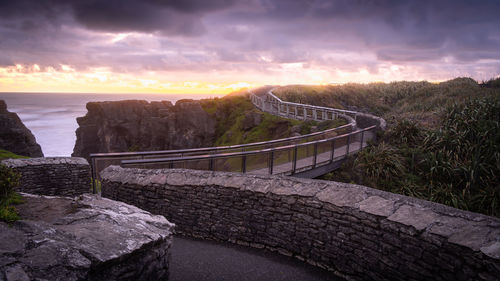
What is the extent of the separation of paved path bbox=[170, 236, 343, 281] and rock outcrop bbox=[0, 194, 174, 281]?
854 mm

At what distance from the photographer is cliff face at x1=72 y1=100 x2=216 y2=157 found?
31156 millimetres

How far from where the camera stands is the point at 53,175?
9055 millimetres

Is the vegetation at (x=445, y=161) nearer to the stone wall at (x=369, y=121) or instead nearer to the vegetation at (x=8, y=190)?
the stone wall at (x=369, y=121)

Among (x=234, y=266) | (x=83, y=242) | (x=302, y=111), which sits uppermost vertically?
(x=302, y=111)

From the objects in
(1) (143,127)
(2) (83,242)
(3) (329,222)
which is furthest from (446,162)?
(1) (143,127)

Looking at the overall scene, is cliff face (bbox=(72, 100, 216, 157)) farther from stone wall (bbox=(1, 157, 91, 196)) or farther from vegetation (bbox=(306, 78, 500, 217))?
vegetation (bbox=(306, 78, 500, 217))

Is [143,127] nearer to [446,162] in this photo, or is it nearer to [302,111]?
[302,111]

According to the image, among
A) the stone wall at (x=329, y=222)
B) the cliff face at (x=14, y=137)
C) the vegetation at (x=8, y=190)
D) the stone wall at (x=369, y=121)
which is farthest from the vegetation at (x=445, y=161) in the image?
the cliff face at (x=14, y=137)

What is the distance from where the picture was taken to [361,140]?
37.5 feet

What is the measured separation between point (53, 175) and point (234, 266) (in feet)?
24.6

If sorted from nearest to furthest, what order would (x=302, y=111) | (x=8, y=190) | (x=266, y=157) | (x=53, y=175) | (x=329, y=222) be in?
1. (x=8, y=190)
2. (x=329, y=222)
3. (x=266, y=157)
4. (x=53, y=175)
5. (x=302, y=111)

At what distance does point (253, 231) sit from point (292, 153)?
4321 mm

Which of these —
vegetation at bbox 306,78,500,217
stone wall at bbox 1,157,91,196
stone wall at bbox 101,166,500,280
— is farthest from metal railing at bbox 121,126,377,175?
stone wall at bbox 1,157,91,196

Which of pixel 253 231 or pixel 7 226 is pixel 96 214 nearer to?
pixel 7 226
